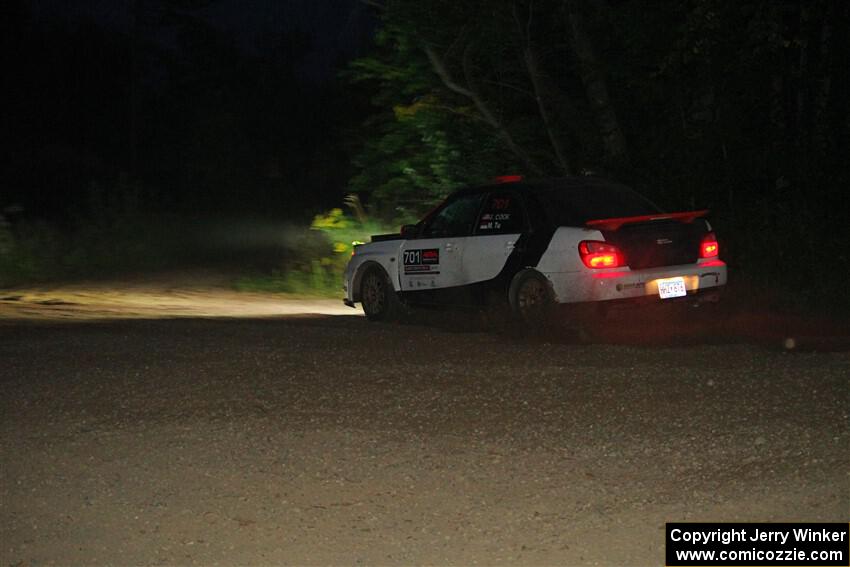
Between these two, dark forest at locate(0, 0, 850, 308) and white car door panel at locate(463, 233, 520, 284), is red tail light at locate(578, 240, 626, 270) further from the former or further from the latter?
dark forest at locate(0, 0, 850, 308)

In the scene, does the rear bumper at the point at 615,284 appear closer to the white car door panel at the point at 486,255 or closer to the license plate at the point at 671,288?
the license plate at the point at 671,288

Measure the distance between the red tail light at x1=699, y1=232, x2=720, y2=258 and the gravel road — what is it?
5.00 feet

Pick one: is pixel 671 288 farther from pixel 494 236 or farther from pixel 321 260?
pixel 321 260

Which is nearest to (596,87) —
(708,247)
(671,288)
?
(708,247)

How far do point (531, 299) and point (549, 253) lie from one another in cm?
52

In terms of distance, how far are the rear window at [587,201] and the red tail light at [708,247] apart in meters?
0.76

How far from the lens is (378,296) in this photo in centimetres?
1470

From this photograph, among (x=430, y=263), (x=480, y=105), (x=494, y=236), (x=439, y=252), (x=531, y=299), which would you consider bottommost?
(x=531, y=299)

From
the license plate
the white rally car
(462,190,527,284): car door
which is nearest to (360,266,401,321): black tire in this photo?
the white rally car

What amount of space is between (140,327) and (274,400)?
480 cm

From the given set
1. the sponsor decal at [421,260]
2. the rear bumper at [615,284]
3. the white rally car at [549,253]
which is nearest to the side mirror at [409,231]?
the white rally car at [549,253]

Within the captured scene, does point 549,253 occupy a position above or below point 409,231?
below

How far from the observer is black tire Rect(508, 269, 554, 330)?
1246 centimetres

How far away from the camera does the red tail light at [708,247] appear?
502 inches
